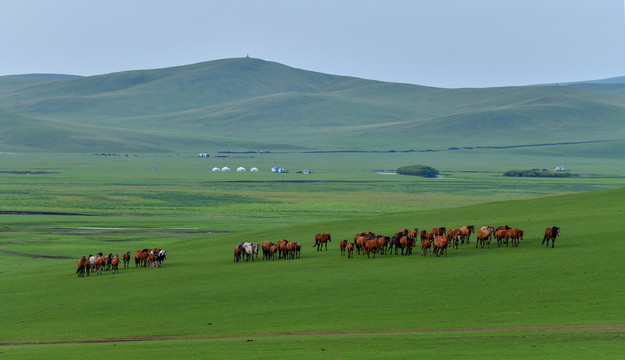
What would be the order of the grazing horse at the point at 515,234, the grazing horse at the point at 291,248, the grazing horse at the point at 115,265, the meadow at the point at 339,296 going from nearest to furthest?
the meadow at the point at 339,296
the grazing horse at the point at 515,234
the grazing horse at the point at 115,265
the grazing horse at the point at 291,248

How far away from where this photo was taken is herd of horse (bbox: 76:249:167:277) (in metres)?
34.2

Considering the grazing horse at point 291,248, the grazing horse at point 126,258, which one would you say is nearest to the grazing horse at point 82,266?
the grazing horse at point 126,258

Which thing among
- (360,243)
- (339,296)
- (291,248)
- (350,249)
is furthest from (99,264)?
(339,296)

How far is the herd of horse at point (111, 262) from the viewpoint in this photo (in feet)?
112

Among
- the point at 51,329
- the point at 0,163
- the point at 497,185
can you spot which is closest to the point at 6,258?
the point at 51,329

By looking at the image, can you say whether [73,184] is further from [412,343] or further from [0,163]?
[412,343]

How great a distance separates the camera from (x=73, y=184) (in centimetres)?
12200

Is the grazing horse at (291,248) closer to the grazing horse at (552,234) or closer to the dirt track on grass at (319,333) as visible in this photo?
the grazing horse at (552,234)

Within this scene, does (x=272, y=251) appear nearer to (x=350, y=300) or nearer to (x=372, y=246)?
(x=372, y=246)

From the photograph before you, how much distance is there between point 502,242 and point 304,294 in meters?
11.0

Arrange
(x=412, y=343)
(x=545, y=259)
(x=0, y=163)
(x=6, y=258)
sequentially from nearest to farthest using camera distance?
(x=412, y=343) → (x=545, y=259) → (x=6, y=258) → (x=0, y=163)

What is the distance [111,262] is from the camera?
34969 mm

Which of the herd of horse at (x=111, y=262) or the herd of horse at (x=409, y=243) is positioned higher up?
the herd of horse at (x=409, y=243)

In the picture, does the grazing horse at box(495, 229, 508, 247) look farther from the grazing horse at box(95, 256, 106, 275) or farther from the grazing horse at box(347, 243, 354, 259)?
the grazing horse at box(95, 256, 106, 275)
